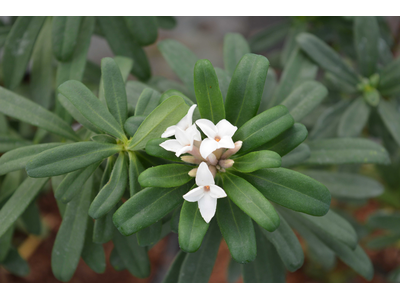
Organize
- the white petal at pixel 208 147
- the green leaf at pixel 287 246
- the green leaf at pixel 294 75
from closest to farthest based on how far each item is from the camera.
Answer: the white petal at pixel 208 147
the green leaf at pixel 287 246
the green leaf at pixel 294 75

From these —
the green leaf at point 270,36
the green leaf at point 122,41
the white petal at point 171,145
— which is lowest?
the white petal at point 171,145

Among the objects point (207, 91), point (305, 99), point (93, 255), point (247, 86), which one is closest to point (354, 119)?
point (305, 99)

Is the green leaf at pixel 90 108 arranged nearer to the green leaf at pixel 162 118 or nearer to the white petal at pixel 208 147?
the green leaf at pixel 162 118

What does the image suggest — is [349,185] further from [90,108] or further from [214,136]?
[90,108]

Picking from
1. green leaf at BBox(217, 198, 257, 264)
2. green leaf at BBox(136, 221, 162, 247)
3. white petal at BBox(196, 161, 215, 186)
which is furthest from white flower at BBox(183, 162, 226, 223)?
green leaf at BBox(136, 221, 162, 247)

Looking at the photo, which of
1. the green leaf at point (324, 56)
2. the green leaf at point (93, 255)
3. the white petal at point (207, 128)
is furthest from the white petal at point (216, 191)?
the green leaf at point (324, 56)
